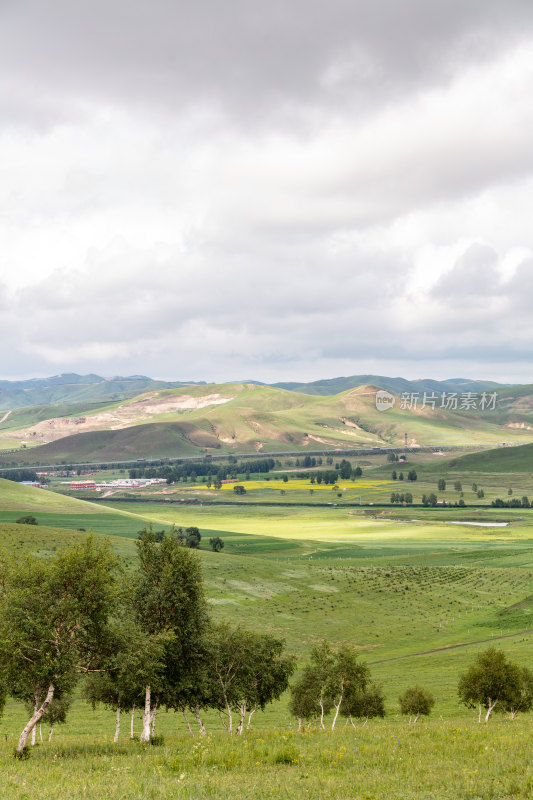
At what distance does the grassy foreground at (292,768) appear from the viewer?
18.6 metres

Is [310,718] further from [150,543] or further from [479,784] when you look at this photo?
[479,784]

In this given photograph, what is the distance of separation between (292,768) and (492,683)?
3174cm

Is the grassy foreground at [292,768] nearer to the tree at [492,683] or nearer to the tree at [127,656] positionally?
the tree at [127,656]

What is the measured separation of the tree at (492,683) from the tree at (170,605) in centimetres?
2459

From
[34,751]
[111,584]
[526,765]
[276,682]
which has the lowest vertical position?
[276,682]

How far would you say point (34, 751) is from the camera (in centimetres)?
2852

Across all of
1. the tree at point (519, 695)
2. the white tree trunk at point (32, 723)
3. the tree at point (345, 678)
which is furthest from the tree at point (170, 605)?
the tree at point (519, 695)

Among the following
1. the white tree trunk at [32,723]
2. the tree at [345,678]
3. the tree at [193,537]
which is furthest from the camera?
the tree at [193,537]

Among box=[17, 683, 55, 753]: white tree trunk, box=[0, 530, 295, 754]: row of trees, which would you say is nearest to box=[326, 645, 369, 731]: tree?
box=[0, 530, 295, 754]: row of trees

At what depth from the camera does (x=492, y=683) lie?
4734 cm

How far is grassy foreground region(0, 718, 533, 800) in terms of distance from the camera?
18641mm

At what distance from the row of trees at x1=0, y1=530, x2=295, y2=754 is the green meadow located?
3.21 m

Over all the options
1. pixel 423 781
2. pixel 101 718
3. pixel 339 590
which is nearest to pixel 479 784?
pixel 423 781

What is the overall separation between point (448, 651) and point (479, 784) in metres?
76.2
